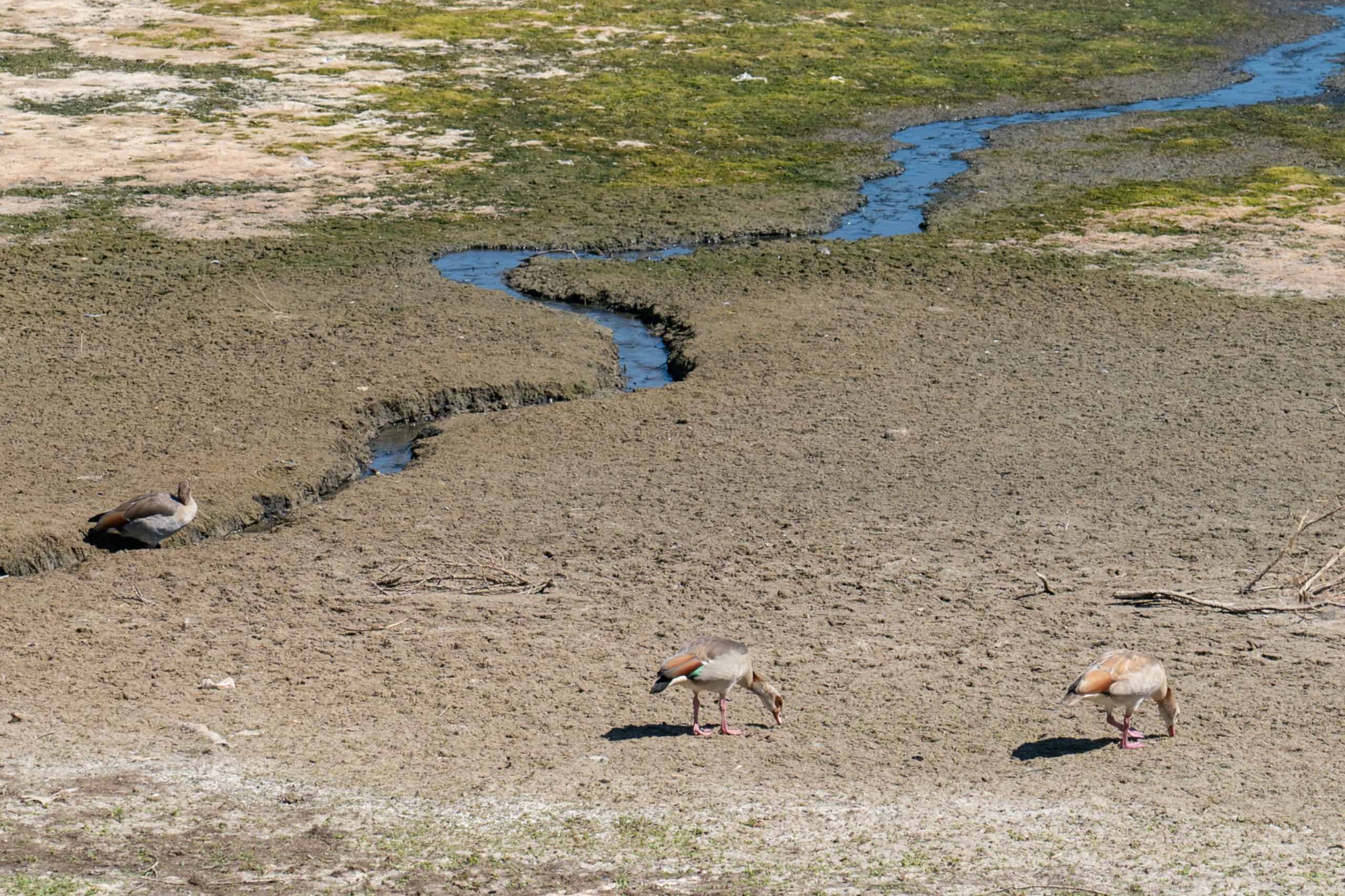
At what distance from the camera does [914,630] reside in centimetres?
920

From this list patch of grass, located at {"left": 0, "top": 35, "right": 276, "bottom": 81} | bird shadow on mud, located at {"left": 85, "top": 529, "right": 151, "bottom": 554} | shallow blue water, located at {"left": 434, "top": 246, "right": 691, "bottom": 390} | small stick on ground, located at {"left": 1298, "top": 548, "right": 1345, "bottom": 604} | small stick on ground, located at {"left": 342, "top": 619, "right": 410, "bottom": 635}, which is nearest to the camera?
small stick on ground, located at {"left": 342, "top": 619, "right": 410, "bottom": 635}

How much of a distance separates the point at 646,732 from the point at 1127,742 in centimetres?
229

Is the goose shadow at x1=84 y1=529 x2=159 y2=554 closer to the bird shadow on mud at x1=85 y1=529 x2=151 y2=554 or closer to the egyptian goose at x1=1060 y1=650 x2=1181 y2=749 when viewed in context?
the bird shadow on mud at x1=85 y1=529 x2=151 y2=554

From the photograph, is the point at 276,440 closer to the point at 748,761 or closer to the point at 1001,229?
the point at 748,761

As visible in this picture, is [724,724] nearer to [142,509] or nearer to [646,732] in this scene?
[646,732]

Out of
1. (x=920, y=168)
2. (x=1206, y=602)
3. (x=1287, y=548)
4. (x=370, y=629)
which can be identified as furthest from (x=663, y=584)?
(x=920, y=168)

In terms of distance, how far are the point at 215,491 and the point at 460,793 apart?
173 inches

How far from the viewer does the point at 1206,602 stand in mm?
9367

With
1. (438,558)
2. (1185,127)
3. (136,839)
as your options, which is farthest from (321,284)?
(1185,127)

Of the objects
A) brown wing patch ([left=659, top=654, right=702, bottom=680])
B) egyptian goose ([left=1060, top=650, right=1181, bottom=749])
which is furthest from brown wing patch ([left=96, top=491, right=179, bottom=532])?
egyptian goose ([left=1060, top=650, right=1181, bottom=749])

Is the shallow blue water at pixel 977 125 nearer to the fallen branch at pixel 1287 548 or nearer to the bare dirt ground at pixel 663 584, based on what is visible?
the bare dirt ground at pixel 663 584

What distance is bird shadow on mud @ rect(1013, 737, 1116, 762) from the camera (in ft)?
25.5

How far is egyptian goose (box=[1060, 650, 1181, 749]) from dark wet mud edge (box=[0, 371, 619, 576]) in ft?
18.4

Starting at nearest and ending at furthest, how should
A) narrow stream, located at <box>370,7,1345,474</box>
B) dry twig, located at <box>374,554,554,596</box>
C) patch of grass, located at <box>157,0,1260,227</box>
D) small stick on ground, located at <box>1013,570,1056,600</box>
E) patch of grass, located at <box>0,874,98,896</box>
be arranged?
1. patch of grass, located at <box>0,874,98,896</box>
2. small stick on ground, located at <box>1013,570,1056,600</box>
3. dry twig, located at <box>374,554,554,596</box>
4. narrow stream, located at <box>370,7,1345,474</box>
5. patch of grass, located at <box>157,0,1260,227</box>
